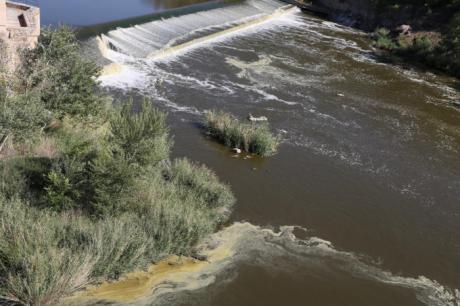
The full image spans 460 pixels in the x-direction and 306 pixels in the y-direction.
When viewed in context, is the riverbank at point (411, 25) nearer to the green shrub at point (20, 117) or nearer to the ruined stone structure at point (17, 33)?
the ruined stone structure at point (17, 33)

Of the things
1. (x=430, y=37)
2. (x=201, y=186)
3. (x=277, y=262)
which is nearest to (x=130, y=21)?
(x=201, y=186)

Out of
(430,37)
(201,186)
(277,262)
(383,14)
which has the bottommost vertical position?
(277,262)

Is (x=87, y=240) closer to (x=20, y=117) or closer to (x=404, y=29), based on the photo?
(x=20, y=117)

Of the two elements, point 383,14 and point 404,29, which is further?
point 383,14

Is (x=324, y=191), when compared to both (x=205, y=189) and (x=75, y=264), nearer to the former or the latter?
(x=205, y=189)

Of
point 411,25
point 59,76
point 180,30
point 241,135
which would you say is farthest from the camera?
point 411,25

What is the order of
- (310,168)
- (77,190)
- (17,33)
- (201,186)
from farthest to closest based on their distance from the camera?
1. (310,168)
2. (17,33)
3. (201,186)
4. (77,190)
